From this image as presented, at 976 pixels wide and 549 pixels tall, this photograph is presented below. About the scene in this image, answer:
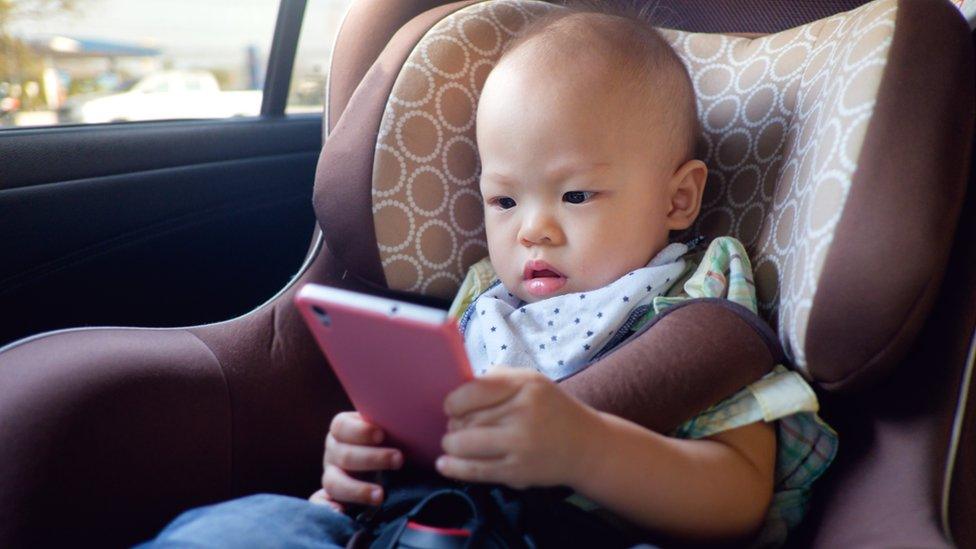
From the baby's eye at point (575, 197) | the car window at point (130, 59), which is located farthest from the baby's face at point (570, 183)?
the car window at point (130, 59)

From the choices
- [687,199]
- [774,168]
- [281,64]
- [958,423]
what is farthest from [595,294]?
[281,64]

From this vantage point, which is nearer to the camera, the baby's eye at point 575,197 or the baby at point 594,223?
the baby at point 594,223

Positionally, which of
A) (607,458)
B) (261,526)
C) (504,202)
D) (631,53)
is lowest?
(261,526)

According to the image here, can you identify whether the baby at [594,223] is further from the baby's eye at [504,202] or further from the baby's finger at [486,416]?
the baby's finger at [486,416]

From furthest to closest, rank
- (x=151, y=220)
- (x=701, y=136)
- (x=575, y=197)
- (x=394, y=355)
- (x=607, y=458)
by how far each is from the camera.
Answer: (x=151, y=220) < (x=701, y=136) < (x=575, y=197) < (x=607, y=458) < (x=394, y=355)

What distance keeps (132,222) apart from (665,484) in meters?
1.15

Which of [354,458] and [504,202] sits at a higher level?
[504,202]

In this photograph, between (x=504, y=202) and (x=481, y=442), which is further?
(x=504, y=202)

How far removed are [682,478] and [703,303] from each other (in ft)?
0.64

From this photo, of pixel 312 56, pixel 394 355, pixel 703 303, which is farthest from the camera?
pixel 312 56

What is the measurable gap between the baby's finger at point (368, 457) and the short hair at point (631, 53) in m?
0.52

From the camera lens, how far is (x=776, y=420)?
0.85 meters

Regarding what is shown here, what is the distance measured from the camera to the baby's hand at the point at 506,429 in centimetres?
62

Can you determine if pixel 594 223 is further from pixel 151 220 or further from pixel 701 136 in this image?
pixel 151 220
